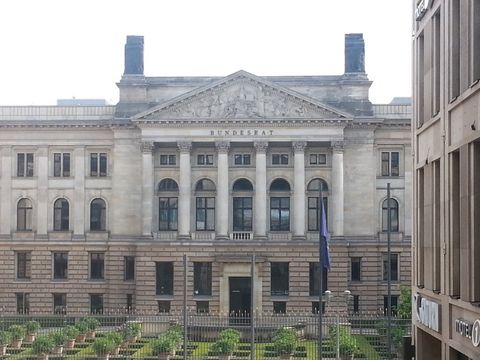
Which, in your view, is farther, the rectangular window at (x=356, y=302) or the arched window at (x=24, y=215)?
the arched window at (x=24, y=215)

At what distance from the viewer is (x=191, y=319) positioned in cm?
5672

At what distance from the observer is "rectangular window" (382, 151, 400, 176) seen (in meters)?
67.1

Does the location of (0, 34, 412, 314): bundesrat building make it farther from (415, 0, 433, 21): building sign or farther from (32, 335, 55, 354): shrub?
(415, 0, 433, 21): building sign

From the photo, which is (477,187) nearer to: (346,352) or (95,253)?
(346,352)

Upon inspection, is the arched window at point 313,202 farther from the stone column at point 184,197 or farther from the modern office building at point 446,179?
the modern office building at point 446,179

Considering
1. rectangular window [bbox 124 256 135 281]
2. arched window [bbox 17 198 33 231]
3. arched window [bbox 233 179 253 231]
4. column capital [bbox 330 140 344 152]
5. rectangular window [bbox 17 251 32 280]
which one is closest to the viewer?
column capital [bbox 330 140 344 152]

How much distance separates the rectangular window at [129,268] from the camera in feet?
224

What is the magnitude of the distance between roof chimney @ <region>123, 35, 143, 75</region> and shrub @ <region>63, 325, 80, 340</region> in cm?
2502

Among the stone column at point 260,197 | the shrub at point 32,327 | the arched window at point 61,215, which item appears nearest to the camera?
the shrub at point 32,327

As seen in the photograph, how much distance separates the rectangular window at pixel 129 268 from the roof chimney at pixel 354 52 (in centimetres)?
2269

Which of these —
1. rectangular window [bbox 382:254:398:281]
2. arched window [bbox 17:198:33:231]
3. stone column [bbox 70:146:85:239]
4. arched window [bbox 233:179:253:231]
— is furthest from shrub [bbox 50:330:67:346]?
rectangular window [bbox 382:254:398:281]

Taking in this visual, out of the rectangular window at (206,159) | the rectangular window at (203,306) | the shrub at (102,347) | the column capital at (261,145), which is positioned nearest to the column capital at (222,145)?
the rectangular window at (206,159)

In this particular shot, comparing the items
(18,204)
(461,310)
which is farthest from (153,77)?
(461,310)

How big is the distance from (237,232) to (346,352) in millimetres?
24508
